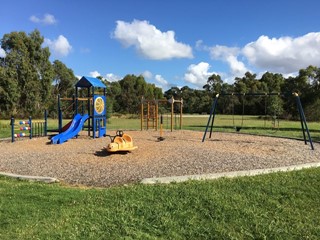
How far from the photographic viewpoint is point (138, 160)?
27.3 feet

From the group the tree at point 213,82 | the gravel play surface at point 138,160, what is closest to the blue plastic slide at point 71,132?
the gravel play surface at point 138,160

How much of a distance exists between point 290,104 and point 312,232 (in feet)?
141

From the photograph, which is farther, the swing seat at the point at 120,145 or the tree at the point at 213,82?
the tree at the point at 213,82

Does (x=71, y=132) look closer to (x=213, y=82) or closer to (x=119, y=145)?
(x=119, y=145)

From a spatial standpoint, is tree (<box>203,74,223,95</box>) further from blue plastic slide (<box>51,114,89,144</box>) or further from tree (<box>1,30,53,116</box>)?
blue plastic slide (<box>51,114,89,144</box>)

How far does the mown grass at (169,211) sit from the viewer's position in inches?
152

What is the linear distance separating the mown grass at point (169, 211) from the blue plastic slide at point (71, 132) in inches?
248

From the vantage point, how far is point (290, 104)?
144 ft

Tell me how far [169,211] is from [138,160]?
3922 mm

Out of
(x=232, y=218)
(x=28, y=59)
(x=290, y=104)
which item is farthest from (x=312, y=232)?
(x=28, y=59)

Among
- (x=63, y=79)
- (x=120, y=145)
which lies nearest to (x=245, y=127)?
(x=120, y=145)

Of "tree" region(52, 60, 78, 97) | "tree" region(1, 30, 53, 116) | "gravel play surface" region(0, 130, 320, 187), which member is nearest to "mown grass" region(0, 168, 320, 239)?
"gravel play surface" region(0, 130, 320, 187)

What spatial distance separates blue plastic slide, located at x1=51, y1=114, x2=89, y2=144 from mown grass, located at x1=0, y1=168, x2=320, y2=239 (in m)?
6.30

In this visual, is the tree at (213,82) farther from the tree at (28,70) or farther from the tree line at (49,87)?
the tree at (28,70)
